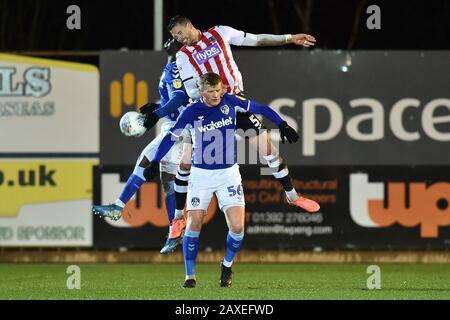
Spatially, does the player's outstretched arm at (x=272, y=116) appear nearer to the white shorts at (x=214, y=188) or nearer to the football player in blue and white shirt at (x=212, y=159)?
the football player in blue and white shirt at (x=212, y=159)

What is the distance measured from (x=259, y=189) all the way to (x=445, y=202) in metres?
2.35

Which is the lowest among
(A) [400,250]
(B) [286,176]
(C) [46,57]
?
(A) [400,250]

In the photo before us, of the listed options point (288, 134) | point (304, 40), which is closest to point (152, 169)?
point (288, 134)

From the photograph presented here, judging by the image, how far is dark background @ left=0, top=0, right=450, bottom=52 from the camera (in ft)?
107

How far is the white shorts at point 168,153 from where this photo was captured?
1584cm

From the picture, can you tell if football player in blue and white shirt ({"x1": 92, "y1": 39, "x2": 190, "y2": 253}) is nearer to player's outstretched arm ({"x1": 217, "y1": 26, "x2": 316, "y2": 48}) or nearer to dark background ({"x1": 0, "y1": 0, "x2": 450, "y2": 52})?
player's outstretched arm ({"x1": 217, "y1": 26, "x2": 316, "y2": 48})

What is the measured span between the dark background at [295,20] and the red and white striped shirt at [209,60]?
15.4 metres

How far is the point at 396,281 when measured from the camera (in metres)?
16.2

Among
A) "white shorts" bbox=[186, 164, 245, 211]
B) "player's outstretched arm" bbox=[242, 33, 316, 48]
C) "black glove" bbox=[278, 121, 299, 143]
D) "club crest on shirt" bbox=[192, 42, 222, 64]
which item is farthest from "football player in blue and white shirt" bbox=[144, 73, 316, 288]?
"player's outstretched arm" bbox=[242, 33, 316, 48]

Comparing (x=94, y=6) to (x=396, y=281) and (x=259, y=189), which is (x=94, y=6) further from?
(x=396, y=281)

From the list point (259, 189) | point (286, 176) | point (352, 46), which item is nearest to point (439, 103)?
point (259, 189)

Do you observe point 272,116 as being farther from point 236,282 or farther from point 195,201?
point 236,282

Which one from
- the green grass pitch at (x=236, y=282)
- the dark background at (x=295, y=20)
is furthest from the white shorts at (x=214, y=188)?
the dark background at (x=295, y=20)

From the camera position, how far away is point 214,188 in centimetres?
1463
